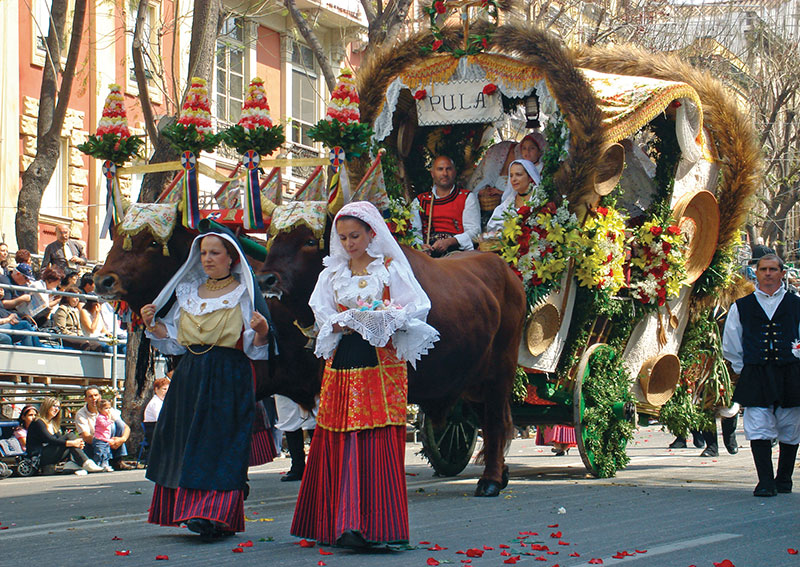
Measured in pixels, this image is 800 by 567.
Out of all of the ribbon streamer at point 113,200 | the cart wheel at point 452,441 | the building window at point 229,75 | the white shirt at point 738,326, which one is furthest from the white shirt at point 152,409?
the building window at point 229,75

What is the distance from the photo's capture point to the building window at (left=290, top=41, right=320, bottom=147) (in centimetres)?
3145

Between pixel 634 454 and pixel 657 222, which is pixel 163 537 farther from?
pixel 634 454

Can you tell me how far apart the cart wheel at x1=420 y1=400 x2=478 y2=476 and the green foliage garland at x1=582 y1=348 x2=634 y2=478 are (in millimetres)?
1104

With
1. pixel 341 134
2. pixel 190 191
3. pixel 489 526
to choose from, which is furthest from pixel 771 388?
pixel 190 191

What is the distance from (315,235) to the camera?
9109mm

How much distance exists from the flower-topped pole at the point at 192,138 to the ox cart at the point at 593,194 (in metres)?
2.21

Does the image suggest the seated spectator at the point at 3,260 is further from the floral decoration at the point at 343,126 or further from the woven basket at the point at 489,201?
the floral decoration at the point at 343,126

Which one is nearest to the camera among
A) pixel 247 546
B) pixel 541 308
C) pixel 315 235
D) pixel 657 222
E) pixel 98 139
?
pixel 247 546

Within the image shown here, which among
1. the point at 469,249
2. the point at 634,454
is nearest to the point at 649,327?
the point at 469,249

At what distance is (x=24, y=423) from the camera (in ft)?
47.5

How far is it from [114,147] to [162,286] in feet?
4.52

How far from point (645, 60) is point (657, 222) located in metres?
1.75

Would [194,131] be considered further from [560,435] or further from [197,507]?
[560,435]

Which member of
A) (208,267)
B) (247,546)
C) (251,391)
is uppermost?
(208,267)
